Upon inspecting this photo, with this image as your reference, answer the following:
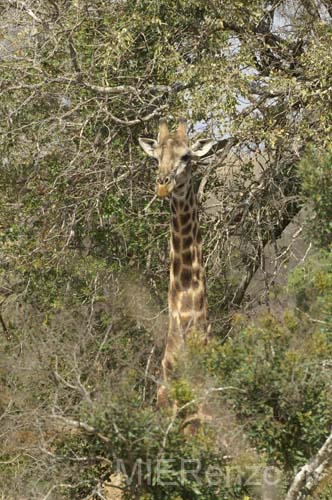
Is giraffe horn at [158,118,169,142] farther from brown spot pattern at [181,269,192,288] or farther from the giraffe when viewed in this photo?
brown spot pattern at [181,269,192,288]

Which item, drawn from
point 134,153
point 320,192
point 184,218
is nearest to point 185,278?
point 184,218

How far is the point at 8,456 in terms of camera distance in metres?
9.43

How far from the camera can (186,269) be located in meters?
8.65

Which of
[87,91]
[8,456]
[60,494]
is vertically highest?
[87,91]

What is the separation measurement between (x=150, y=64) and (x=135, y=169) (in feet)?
3.48

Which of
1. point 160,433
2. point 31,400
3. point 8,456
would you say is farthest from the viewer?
point 8,456

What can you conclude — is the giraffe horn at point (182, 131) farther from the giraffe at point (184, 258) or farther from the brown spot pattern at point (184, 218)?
the brown spot pattern at point (184, 218)

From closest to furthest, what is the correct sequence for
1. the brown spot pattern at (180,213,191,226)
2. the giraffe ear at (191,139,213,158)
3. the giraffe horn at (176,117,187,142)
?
1. the giraffe horn at (176,117,187,142)
2. the brown spot pattern at (180,213,191,226)
3. the giraffe ear at (191,139,213,158)

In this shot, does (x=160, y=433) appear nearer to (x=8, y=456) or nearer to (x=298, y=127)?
(x=8, y=456)

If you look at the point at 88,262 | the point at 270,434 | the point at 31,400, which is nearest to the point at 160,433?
the point at 270,434

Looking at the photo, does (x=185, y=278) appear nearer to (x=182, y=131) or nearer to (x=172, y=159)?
(x=172, y=159)

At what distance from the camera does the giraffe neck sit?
8.58 metres

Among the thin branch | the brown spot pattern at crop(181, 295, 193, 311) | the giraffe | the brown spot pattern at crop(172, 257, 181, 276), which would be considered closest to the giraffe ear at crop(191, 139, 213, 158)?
the giraffe

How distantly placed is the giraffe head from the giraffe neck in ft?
0.77
